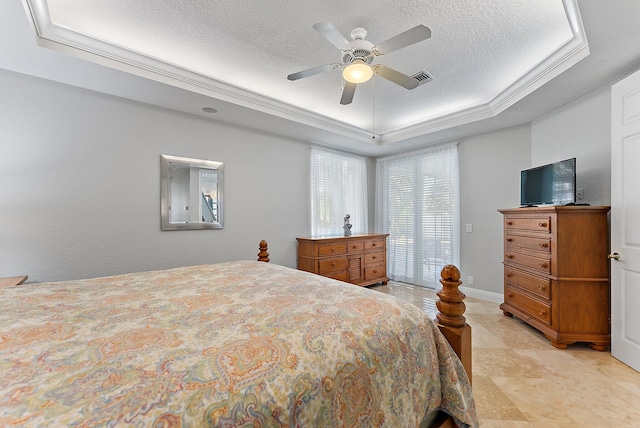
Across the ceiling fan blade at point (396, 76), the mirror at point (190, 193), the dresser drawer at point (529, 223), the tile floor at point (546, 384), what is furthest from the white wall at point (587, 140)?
the mirror at point (190, 193)

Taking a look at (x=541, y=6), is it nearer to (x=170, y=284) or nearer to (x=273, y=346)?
(x=273, y=346)

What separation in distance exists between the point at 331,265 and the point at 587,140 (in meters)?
3.29

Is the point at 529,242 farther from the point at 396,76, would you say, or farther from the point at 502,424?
the point at 396,76

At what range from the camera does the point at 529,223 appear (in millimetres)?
2910

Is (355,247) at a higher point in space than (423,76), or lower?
lower

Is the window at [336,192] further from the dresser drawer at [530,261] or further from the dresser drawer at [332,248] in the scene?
the dresser drawer at [530,261]

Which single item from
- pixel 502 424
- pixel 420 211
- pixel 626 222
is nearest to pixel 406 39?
pixel 626 222

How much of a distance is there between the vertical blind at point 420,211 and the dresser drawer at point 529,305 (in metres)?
1.06

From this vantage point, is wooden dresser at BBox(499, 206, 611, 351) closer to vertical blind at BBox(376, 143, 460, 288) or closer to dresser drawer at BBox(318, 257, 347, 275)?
vertical blind at BBox(376, 143, 460, 288)

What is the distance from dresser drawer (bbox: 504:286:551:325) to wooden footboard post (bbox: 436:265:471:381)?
6.25ft

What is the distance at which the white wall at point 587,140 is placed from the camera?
2619 mm

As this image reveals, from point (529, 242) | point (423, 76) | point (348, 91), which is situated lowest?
point (529, 242)

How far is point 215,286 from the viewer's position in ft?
→ 5.66

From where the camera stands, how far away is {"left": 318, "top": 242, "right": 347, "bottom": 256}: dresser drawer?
3.97 meters
